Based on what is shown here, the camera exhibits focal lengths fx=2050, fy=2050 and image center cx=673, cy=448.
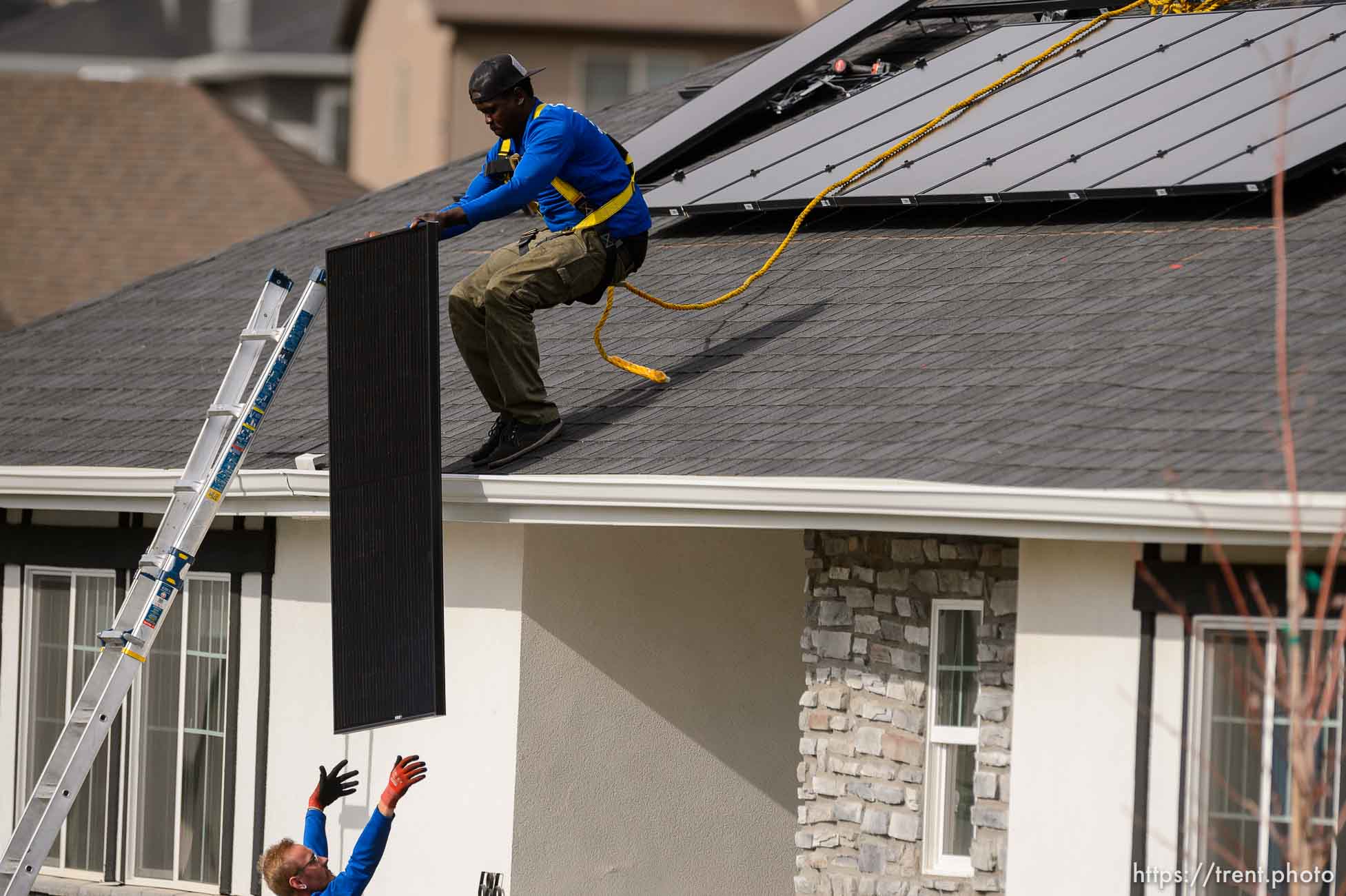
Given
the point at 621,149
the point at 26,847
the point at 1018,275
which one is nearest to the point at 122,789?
the point at 26,847

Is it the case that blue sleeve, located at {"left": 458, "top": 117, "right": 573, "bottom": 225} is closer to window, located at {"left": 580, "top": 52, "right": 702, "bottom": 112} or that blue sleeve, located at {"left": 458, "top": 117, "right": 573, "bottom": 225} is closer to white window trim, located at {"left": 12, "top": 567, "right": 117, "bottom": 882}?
white window trim, located at {"left": 12, "top": 567, "right": 117, "bottom": 882}

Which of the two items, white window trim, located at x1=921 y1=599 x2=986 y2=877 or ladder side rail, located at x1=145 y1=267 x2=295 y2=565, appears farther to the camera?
ladder side rail, located at x1=145 y1=267 x2=295 y2=565

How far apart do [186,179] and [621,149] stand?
26374 millimetres

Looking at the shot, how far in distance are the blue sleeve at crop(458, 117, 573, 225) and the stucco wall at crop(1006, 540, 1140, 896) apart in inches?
114

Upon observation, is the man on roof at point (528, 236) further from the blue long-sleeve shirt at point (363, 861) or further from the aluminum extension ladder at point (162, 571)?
the blue long-sleeve shirt at point (363, 861)

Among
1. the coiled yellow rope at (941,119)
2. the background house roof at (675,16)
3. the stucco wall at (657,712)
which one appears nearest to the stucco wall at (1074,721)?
the stucco wall at (657,712)

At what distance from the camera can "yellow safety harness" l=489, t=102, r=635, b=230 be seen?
1023 centimetres

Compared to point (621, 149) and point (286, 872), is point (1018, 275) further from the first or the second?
point (286, 872)

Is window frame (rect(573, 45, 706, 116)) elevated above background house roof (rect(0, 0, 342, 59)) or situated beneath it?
situated beneath

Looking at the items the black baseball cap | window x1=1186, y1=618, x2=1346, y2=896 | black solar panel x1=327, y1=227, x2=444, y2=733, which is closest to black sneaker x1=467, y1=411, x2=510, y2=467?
black solar panel x1=327, y1=227, x2=444, y2=733

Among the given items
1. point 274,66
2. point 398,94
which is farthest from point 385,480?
point 274,66

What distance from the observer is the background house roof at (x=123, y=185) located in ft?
113

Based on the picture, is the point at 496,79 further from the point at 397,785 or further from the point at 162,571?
the point at 397,785

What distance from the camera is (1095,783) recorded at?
8.58 m
